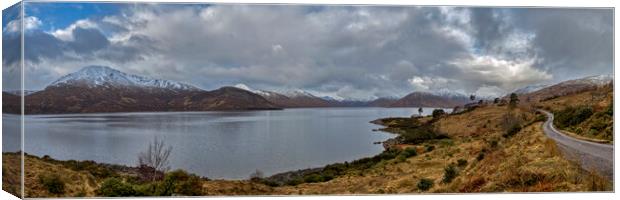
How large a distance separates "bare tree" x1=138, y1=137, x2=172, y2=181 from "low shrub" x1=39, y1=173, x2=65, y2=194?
1.27m

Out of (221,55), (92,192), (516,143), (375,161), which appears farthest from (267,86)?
(516,143)

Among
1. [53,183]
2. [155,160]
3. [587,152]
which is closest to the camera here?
[53,183]

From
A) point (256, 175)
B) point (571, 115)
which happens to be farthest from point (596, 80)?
point (256, 175)

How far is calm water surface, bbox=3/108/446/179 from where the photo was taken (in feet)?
40.4

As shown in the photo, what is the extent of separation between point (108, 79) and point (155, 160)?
1.52 m

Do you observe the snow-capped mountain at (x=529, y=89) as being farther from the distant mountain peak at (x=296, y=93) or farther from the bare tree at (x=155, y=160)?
the bare tree at (x=155, y=160)

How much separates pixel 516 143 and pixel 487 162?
0.61 metres

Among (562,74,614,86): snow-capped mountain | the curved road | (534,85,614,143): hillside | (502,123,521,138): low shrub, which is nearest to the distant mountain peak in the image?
(502,123,521,138): low shrub

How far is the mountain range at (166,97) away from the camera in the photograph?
12.2 meters

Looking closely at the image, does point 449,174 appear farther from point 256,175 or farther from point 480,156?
point 256,175

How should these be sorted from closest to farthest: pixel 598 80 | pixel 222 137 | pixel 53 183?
pixel 53 183, pixel 222 137, pixel 598 80

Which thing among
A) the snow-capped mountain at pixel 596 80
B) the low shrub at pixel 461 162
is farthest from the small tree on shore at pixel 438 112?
the snow-capped mountain at pixel 596 80

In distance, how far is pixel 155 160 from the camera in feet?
40.9

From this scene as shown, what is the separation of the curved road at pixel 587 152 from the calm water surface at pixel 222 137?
7.53ft
